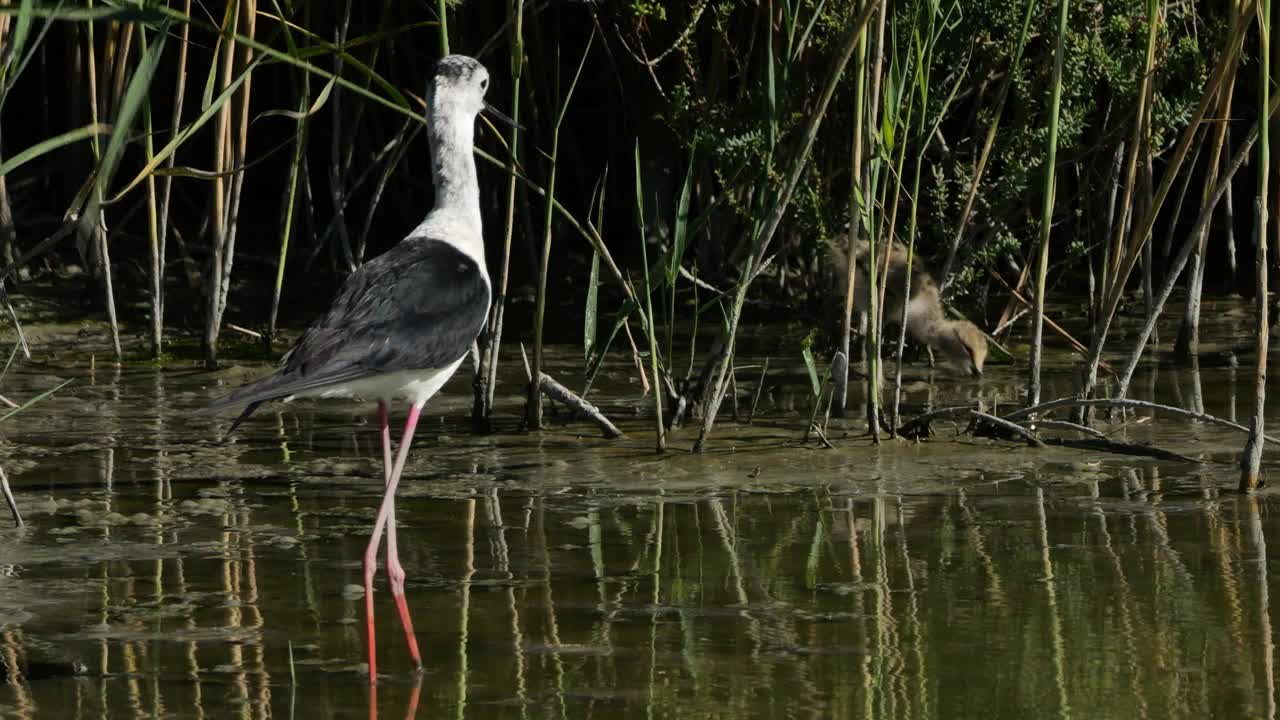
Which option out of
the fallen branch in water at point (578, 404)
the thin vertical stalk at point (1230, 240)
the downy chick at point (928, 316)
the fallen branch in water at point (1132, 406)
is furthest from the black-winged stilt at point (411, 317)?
the thin vertical stalk at point (1230, 240)

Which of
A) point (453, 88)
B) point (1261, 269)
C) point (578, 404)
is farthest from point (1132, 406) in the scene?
point (453, 88)

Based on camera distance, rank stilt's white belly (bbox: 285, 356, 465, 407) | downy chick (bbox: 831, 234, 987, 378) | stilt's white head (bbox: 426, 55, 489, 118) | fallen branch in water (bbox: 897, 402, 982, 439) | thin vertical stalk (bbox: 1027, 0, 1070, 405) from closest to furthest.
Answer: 1. stilt's white belly (bbox: 285, 356, 465, 407)
2. stilt's white head (bbox: 426, 55, 489, 118)
3. thin vertical stalk (bbox: 1027, 0, 1070, 405)
4. fallen branch in water (bbox: 897, 402, 982, 439)
5. downy chick (bbox: 831, 234, 987, 378)

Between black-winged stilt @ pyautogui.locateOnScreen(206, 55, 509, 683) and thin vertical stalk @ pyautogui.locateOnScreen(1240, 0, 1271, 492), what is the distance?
6.86 feet

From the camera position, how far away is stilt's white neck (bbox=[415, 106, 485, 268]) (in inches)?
194

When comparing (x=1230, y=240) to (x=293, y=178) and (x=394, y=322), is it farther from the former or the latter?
(x=394, y=322)

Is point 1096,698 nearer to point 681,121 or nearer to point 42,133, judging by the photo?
point 681,121

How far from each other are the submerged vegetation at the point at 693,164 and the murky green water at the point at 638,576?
1.14 ft

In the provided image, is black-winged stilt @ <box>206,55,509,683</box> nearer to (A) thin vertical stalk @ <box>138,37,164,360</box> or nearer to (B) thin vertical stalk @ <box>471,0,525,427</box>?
(B) thin vertical stalk @ <box>471,0,525,427</box>

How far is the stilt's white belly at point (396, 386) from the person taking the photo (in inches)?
176

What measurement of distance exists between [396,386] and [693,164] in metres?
1.66

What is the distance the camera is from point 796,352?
8.57 m

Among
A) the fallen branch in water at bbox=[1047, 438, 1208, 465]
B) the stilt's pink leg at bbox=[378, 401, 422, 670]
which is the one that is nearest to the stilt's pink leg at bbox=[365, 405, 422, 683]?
the stilt's pink leg at bbox=[378, 401, 422, 670]

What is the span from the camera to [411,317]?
178 inches

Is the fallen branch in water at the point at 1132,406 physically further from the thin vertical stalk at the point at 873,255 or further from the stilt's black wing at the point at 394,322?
the stilt's black wing at the point at 394,322
